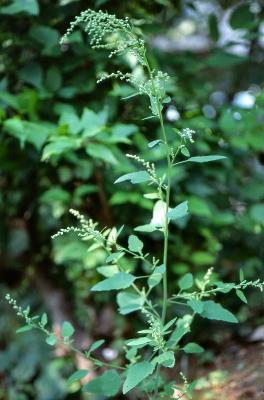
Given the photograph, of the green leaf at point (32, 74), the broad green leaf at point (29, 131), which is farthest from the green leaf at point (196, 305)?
the green leaf at point (32, 74)

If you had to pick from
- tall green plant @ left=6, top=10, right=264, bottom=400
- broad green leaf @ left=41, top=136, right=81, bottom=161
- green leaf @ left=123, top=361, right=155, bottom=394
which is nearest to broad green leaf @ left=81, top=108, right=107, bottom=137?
broad green leaf @ left=41, top=136, right=81, bottom=161

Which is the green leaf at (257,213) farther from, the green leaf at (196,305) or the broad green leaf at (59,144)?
the green leaf at (196,305)

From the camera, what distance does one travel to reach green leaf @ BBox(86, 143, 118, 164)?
1.53 m

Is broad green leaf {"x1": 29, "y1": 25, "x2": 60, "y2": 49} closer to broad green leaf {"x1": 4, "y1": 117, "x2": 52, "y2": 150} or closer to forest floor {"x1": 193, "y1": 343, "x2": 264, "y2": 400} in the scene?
broad green leaf {"x1": 4, "y1": 117, "x2": 52, "y2": 150}

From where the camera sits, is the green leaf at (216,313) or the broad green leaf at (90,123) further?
the broad green leaf at (90,123)

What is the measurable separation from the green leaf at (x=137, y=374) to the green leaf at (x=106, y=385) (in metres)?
0.17

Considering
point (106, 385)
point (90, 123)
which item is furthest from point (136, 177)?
point (90, 123)

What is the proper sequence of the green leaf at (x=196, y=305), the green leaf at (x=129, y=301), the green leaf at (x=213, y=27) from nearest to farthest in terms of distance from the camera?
the green leaf at (x=196, y=305), the green leaf at (x=129, y=301), the green leaf at (x=213, y=27)

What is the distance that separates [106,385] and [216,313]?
28cm

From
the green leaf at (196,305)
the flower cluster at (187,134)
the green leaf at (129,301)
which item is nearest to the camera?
the flower cluster at (187,134)

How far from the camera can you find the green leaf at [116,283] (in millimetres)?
1066

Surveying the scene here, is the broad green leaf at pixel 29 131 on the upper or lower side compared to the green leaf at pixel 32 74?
lower

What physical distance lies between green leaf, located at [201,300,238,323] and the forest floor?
1.17 ft

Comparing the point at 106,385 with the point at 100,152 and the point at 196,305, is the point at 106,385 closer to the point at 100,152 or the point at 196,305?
the point at 196,305
